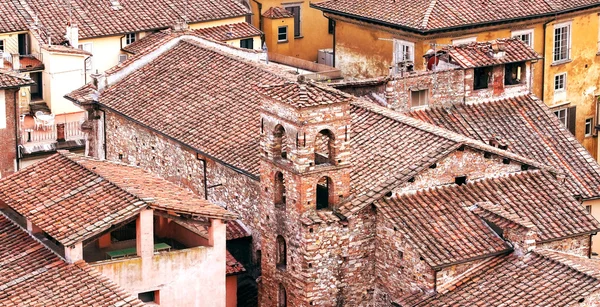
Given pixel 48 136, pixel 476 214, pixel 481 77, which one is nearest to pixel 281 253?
pixel 476 214

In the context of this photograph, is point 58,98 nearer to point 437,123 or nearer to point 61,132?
point 61,132

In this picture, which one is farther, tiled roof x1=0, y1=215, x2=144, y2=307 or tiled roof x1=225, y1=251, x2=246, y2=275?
tiled roof x1=225, y1=251, x2=246, y2=275

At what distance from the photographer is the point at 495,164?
45500 millimetres

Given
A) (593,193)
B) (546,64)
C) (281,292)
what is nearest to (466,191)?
(281,292)

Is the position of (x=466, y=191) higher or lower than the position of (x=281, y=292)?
higher

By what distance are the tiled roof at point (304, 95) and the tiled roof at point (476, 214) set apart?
2.98 metres

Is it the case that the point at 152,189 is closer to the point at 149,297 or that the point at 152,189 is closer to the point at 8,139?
the point at 149,297

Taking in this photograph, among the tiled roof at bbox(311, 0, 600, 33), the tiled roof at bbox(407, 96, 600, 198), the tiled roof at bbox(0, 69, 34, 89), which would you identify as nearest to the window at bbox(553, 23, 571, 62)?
the tiled roof at bbox(311, 0, 600, 33)

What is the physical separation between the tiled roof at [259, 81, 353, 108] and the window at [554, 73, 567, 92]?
20848 millimetres

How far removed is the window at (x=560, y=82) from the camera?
6316cm

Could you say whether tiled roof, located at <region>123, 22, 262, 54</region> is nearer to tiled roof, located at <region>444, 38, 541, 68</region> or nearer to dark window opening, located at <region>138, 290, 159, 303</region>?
tiled roof, located at <region>444, 38, 541, 68</region>

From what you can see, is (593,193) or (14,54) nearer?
(593,193)

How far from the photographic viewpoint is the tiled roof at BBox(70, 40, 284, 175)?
4854cm

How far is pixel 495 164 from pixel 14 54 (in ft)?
85.8
